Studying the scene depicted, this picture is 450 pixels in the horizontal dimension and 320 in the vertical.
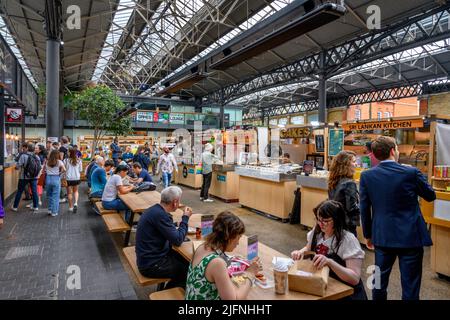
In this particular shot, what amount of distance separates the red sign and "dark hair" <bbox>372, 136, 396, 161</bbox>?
10.6 metres

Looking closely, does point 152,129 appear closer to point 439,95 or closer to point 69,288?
point 439,95

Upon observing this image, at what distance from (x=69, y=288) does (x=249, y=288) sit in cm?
257

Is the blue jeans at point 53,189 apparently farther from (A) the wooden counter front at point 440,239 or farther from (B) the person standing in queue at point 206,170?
(A) the wooden counter front at point 440,239

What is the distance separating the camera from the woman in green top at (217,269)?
1.71m

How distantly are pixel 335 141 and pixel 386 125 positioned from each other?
1082 mm

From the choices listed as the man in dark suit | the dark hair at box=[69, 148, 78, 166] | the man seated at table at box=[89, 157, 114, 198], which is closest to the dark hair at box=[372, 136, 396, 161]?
the man in dark suit

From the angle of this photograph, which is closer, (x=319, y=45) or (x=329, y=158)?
(x=329, y=158)

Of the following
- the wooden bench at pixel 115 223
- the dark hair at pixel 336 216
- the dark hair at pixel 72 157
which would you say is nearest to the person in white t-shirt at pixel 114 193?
the wooden bench at pixel 115 223

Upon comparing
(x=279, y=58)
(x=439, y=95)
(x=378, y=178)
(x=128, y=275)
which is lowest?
(x=128, y=275)

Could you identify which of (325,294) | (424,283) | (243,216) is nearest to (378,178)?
(325,294)

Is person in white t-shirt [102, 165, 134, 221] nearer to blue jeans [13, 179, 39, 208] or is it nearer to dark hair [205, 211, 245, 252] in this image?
blue jeans [13, 179, 39, 208]

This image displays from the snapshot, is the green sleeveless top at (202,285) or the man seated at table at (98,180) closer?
the green sleeveless top at (202,285)

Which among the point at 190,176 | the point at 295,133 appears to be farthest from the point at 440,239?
the point at 190,176

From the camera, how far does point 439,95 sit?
1820 cm
